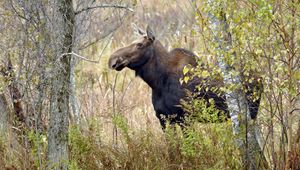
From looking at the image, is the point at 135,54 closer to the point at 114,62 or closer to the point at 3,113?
the point at 114,62

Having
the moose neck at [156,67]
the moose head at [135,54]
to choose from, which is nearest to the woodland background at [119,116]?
the moose head at [135,54]

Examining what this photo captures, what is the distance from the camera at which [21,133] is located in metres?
8.67

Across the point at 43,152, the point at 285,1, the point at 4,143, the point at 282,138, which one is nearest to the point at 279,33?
the point at 285,1

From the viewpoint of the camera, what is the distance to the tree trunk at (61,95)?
7.36 m

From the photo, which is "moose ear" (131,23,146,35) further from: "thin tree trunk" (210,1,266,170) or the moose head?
"thin tree trunk" (210,1,266,170)

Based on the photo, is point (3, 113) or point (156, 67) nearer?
point (3, 113)

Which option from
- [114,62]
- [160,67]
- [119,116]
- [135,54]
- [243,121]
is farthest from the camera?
[160,67]

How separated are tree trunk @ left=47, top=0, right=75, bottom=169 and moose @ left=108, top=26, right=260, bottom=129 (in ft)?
7.66

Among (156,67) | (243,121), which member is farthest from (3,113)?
(243,121)

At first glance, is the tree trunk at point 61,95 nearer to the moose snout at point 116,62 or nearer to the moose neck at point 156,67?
the moose snout at point 116,62

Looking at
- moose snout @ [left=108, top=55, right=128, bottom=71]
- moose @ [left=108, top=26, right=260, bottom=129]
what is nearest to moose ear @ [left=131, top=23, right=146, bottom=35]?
moose @ [left=108, top=26, right=260, bottom=129]

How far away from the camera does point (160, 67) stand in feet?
34.0

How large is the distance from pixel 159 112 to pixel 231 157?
8.64 feet

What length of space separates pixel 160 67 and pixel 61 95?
3015mm
